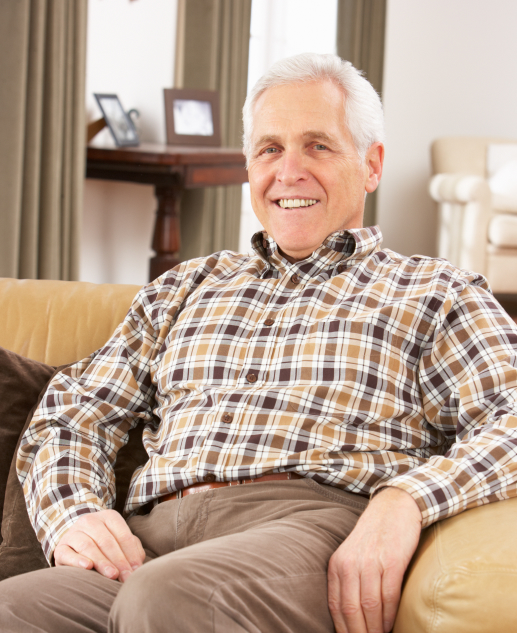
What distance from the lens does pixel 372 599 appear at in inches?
36.4

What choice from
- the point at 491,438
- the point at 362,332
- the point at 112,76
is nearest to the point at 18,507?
the point at 362,332

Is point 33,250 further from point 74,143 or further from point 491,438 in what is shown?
point 491,438

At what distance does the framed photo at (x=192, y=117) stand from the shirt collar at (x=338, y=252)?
248cm

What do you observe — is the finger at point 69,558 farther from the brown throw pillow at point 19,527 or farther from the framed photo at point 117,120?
the framed photo at point 117,120

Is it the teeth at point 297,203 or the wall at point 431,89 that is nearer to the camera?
the teeth at point 297,203

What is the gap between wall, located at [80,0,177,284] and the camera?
365 cm

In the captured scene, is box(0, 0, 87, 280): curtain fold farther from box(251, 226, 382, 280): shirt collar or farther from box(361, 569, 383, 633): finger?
box(361, 569, 383, 633): finger

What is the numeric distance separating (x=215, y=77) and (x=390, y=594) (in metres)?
3.73

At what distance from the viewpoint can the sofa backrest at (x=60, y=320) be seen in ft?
5.24

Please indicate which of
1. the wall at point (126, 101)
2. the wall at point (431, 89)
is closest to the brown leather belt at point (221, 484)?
the wall at point (126, 101)

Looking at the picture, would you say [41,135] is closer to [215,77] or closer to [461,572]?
[215,77]

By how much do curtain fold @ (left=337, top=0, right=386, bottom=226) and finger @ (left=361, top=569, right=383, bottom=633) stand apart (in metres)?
4.87

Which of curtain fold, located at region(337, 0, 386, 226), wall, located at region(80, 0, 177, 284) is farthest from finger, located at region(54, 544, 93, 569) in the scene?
curtain fold, located at region(337, 0, 386, 226)

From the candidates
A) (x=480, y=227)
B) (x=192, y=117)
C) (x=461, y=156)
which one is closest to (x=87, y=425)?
(x=192, y=117)
